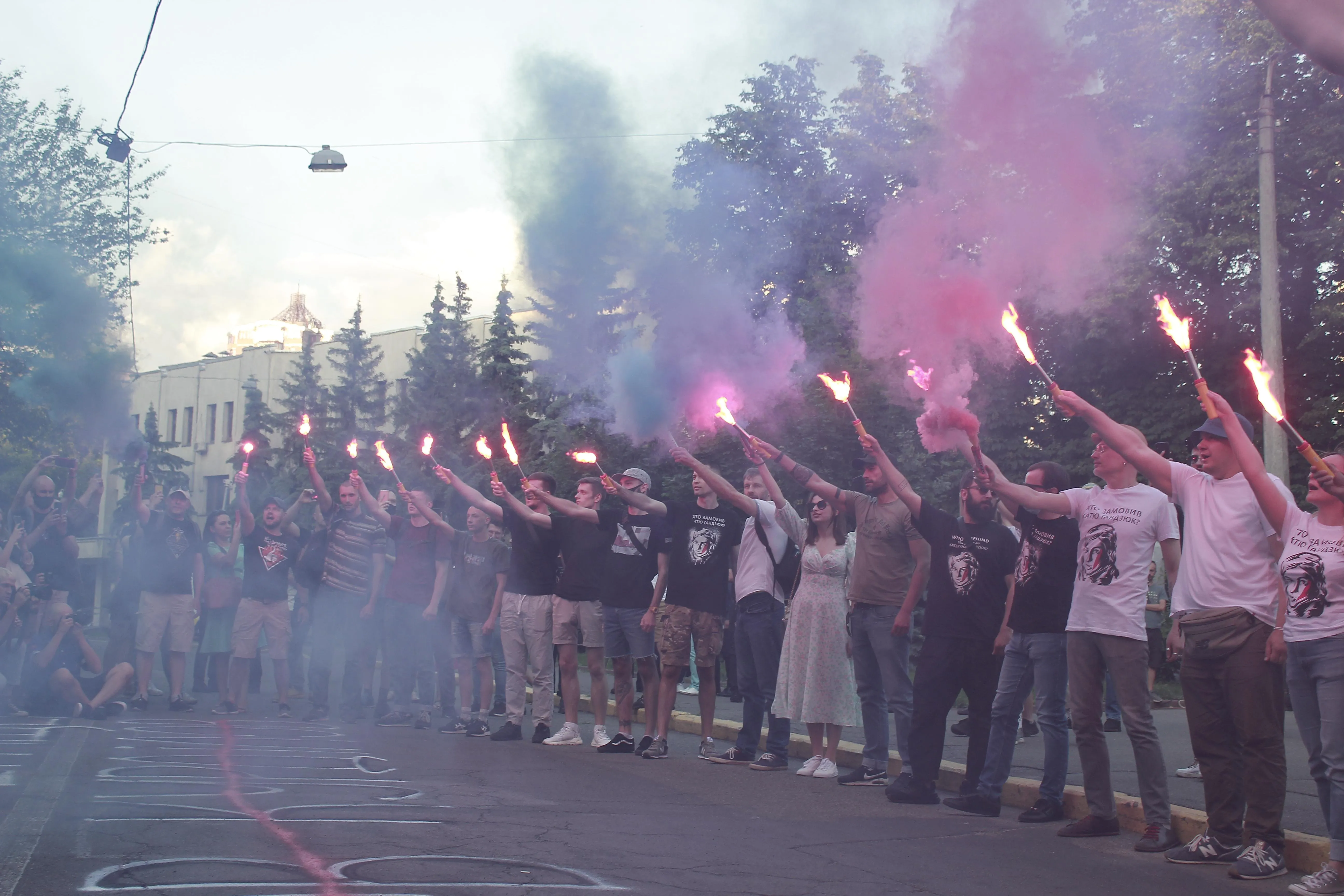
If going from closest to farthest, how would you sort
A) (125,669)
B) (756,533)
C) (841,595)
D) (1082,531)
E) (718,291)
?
(1082,531) → (841,595) → (756,533) → (125,669) → (718,291)

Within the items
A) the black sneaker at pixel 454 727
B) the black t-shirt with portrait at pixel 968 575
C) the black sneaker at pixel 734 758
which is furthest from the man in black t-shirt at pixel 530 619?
the black t-shirt with portrait at pixel 968 575

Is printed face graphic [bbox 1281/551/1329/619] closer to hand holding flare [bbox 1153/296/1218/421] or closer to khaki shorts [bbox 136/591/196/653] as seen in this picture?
hand holding flare [bbox 1153/296/1218/421]

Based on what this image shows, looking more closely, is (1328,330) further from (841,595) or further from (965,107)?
(841,595)

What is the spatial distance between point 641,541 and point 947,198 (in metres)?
4.20

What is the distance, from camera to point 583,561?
958 centimetres

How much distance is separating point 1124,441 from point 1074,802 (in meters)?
2.37

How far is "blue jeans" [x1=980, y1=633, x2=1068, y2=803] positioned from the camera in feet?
21.7

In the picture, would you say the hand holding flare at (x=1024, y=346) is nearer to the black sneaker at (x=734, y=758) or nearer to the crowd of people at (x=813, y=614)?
the crowd of people at (x=813, y=614)

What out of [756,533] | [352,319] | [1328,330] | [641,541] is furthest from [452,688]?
[352,319]

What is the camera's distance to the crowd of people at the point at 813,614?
216 inches

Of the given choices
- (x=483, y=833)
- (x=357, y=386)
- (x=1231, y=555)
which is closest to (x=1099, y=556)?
(x=1231, y=555)

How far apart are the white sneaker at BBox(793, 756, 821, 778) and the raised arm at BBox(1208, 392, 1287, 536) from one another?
12.2ft

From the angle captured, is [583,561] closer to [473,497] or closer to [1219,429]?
[473,497]

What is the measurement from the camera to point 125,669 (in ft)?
34.0
